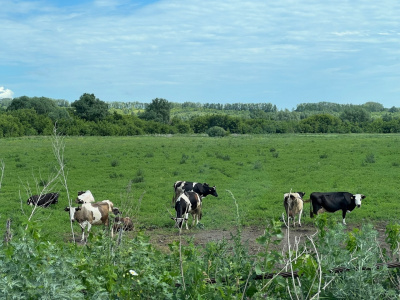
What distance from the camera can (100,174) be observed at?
998 inches

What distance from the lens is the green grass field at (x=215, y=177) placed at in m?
15.8

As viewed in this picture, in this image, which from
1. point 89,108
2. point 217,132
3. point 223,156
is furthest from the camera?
point 89,108

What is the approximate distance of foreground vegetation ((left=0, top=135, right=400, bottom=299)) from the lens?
3.79m

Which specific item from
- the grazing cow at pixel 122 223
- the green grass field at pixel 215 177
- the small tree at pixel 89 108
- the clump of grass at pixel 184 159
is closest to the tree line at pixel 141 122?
the small tree at pixel 89 108

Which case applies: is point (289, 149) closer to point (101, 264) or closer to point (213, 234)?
point (213, 234)

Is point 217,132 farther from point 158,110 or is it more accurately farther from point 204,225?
point 158,110

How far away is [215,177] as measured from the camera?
24.1 m

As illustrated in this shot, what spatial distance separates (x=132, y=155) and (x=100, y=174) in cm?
740

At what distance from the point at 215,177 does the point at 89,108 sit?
7154cm

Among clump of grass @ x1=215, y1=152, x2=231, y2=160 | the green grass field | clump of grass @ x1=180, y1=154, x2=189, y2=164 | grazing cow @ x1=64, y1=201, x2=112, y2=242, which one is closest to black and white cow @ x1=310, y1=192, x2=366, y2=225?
the green grass field

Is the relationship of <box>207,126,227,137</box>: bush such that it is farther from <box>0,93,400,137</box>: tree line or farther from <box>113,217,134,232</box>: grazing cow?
<box>113,217,134,232</box>: grazing cow

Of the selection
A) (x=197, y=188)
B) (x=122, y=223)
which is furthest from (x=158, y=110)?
(x=122, y=223)

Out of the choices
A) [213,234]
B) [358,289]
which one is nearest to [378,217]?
[213,234]

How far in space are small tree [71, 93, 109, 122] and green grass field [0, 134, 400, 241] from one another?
182 ft
